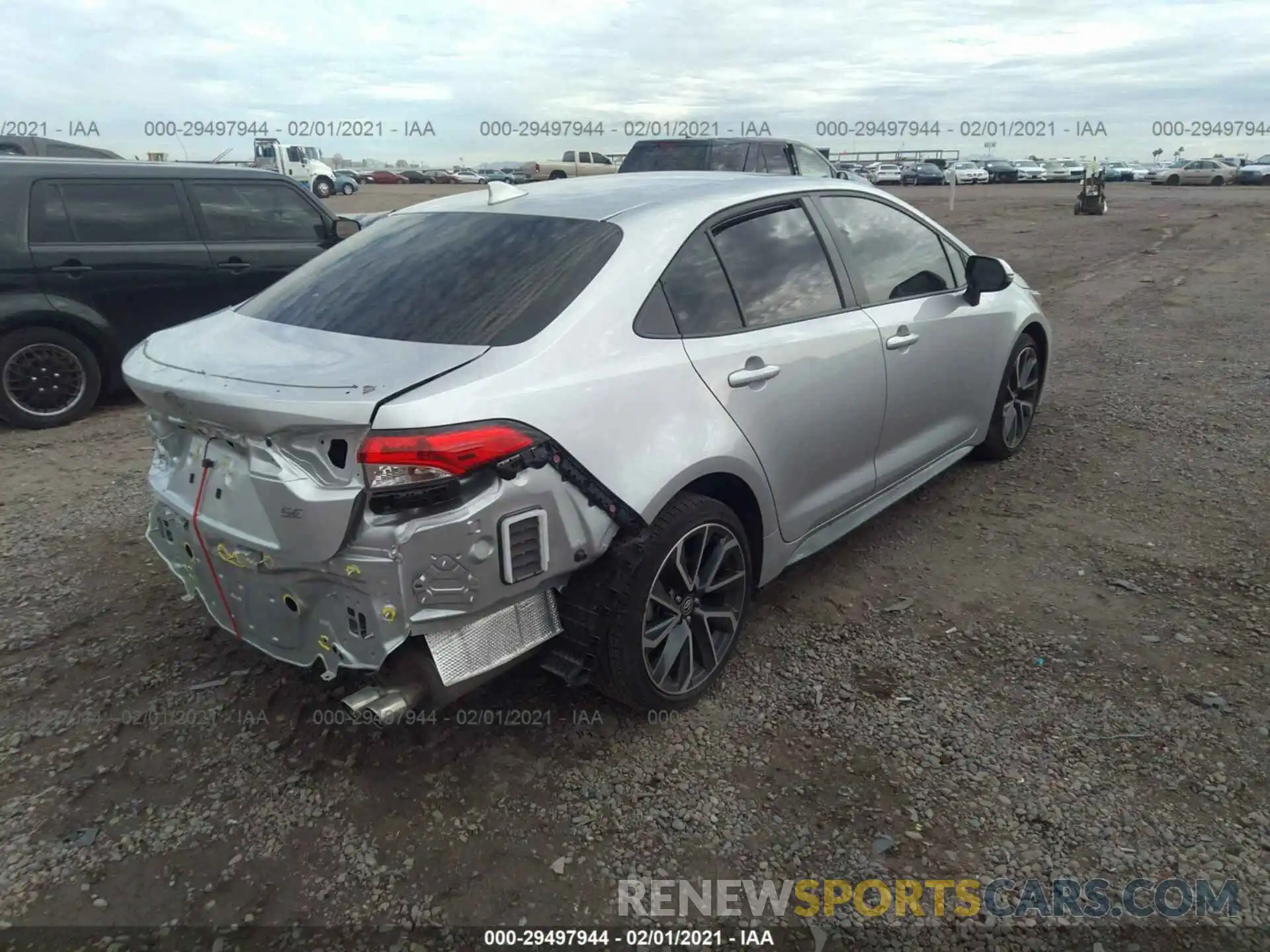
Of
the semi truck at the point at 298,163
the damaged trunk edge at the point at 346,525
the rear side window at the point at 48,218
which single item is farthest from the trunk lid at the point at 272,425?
the semi truck at the point at 298,163

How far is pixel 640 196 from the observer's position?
3.27 metres

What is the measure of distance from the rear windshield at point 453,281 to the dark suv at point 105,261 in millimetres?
3546

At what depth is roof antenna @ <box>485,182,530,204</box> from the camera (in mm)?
3410

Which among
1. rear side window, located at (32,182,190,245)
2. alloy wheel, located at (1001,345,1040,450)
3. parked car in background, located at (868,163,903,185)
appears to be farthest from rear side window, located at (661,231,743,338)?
parked car in background, located at (868,163,903,185)

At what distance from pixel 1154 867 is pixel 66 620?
3.87 metres

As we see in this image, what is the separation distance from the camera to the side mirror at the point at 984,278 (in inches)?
168

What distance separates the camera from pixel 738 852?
96.5 inches

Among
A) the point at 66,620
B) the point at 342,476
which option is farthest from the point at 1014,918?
the point at 66,620

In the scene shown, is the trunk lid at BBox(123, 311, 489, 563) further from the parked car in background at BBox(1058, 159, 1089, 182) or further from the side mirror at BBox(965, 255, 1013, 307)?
the parked car in background at BBox(1058, 159, 1089, 182)

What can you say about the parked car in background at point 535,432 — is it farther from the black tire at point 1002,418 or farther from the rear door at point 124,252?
the rear door at point 124,252

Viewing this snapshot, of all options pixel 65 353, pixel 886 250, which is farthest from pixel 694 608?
pixel 65 353

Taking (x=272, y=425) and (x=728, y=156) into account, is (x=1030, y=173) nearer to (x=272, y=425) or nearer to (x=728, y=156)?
(x=728, y=156)

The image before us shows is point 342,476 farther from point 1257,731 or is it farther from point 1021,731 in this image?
point 1257,731

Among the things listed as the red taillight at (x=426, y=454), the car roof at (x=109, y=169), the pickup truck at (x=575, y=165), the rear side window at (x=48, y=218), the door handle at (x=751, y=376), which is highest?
the car roof at (x=109, y=169)
